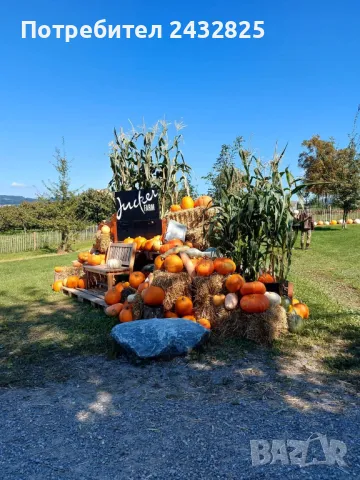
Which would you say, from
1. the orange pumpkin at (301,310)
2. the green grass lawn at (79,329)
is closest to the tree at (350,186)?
the green grass lawn at (79,329)

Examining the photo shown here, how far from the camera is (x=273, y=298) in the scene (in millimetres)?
5176

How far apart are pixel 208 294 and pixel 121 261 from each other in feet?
9.41

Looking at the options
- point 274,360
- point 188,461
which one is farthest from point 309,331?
point 188,461

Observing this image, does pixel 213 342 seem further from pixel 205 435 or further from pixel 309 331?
pixel 205 435

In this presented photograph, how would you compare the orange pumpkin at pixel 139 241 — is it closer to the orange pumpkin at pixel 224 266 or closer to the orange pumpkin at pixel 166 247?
the orange pumpkin at pixel 166 247

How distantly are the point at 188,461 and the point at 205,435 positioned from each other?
0.32 metres

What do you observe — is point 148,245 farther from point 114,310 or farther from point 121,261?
point 114,310

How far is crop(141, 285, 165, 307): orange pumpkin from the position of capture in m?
5.39

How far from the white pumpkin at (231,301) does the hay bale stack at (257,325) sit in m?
0.08

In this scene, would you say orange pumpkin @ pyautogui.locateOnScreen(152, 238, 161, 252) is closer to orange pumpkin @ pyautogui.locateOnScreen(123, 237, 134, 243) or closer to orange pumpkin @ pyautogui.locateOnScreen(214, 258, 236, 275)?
orange pumpkin @ pyautogui.locateOnScreen(123, 237, 134, 243)

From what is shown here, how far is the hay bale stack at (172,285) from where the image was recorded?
535 cm

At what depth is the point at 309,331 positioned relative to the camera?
17.0ft

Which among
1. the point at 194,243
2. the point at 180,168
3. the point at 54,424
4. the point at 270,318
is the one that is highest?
the point at 180,168

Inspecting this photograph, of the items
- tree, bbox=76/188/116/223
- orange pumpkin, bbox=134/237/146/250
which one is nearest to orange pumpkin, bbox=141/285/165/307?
orange pumpkin, bbox=134/237/146/250
